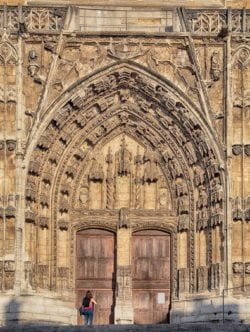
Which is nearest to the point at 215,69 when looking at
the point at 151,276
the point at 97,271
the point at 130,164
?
the point at 130,164

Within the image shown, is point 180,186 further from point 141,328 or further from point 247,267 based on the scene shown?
point 141,328

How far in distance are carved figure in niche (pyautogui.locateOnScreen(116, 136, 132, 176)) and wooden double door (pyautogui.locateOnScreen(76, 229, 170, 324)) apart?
144 cm

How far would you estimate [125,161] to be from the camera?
1160 inches

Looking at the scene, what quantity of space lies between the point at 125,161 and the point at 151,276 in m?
2.68

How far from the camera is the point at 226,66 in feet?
93.7

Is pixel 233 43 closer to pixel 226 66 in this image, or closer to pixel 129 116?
pixel 226 66

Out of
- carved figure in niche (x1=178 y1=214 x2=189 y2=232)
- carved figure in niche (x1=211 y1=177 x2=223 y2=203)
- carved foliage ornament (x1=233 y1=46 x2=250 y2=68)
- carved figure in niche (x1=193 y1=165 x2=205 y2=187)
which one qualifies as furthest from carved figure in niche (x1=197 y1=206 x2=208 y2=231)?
A: carved foliage ornament (x1=233 y1=46 x2=250 y2=68)

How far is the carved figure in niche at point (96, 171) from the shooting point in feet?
96.3

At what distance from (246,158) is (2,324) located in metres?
6.40

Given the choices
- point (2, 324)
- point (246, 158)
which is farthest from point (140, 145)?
point (2, 324)

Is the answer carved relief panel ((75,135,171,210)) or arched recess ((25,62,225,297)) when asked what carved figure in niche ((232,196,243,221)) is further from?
carved relief panel ((75,135,171,210))

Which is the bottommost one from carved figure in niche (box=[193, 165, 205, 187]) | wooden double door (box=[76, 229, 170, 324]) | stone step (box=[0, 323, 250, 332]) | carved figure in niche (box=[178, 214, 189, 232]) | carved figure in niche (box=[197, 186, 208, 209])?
stone step (box=[0, 323, 250, 332])

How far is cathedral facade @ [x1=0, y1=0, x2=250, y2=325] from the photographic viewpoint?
92.1ft

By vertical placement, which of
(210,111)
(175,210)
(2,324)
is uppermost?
(210,111)
